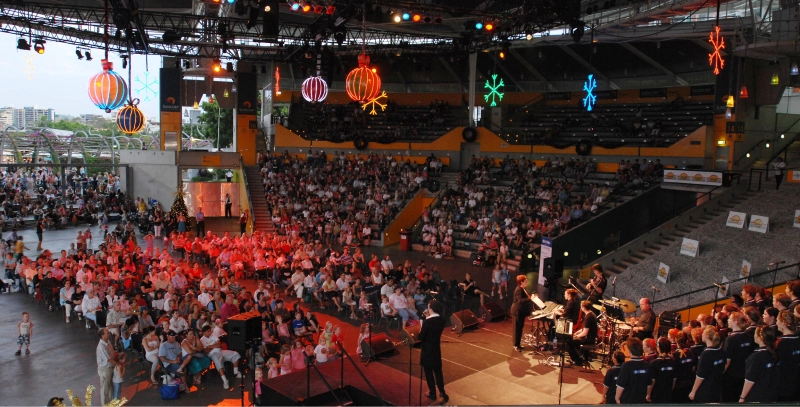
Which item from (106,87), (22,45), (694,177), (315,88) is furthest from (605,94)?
(22,45)

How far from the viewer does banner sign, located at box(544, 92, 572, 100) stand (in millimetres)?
31516

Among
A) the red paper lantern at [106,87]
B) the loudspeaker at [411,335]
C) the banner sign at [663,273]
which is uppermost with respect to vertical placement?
the red paper lantern at [106,87]

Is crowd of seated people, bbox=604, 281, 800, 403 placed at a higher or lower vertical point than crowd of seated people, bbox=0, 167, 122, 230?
higher

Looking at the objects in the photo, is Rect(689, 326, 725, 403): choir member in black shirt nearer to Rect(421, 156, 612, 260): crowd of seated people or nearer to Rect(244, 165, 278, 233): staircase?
Rect(421, 156, 612, 260): crowd of seated people

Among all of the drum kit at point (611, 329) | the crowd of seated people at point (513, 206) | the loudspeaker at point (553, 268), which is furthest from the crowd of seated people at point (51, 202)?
the drum kit at point (611, 329)

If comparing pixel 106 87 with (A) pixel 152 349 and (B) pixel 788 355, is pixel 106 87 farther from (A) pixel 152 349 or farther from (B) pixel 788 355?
(B) pixel 788 355

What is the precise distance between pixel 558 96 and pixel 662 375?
89.6 feet

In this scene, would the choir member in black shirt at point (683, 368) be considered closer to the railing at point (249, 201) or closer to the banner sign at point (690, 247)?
the banner sign at point (690, 247)

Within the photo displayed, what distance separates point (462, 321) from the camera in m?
11.6

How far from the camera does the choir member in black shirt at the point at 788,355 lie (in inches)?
223

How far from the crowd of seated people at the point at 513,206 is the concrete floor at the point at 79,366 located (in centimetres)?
635

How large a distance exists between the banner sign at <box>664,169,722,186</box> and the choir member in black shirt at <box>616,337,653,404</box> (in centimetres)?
1495

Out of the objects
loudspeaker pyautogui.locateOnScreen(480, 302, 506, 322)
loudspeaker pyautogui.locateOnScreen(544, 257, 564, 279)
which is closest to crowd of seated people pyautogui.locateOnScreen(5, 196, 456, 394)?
loudspeaker pyautogui.locateOnScreen(480, 302, 506, 322)

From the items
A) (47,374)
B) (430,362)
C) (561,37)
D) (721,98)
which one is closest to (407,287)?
(430,362)
